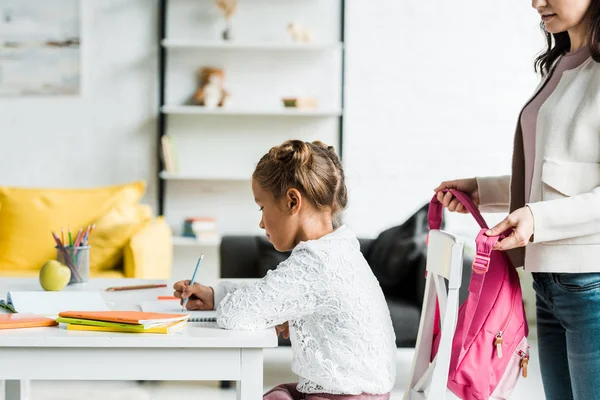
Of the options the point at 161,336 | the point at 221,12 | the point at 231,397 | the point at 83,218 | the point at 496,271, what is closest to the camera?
the point at 161,336

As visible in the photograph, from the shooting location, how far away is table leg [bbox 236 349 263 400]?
4.57 feet

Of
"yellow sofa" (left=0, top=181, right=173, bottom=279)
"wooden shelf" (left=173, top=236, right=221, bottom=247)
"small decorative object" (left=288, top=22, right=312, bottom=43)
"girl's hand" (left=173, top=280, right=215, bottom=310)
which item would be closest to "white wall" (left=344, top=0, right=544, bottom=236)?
"small decorative object" (left=288, top=22, right=312, bottom=43)

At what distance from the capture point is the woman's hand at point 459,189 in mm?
1771

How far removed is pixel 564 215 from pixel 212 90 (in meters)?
3.50

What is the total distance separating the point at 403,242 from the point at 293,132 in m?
1.64

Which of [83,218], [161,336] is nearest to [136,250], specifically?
[83,218]

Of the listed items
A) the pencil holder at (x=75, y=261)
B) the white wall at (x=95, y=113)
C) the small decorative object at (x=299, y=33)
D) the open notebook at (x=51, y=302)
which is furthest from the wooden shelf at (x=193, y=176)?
the open notebook at (x=51, y=302)

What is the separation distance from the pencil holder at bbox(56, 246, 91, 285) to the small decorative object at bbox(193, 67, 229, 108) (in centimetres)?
259

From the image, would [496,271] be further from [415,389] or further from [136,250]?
Answer: [136,250]

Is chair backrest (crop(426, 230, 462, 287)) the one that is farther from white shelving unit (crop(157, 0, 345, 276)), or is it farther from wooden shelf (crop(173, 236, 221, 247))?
white shelving unit (crop(157, 0, 345, 276))

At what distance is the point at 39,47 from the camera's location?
4.86m

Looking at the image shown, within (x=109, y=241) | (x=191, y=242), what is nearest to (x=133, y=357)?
(x=109, y=241)

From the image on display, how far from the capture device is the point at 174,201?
496 centimetres

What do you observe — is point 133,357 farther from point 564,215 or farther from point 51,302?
point 564,215
